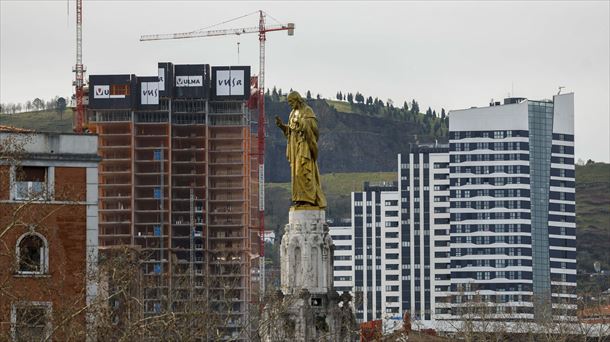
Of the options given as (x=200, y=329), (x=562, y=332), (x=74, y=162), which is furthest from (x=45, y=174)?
(x=562, y=332)

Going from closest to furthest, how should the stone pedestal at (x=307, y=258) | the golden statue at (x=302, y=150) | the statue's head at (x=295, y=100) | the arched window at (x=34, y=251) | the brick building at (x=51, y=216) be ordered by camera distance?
the stone pedestal at (x=307, y=258), the golden statue at (x=302, y=150), the statue's head at (x=295, y=100), the brick building at (x=51, y=216), the arched window at (x=34, y=251)

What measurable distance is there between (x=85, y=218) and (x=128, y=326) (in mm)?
20099

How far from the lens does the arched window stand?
7581 cm

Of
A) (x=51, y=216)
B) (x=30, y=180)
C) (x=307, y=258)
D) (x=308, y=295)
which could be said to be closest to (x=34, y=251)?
(x=51, y=216)

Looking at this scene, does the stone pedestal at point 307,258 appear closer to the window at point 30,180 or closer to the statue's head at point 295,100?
the statue's head at point 295,100

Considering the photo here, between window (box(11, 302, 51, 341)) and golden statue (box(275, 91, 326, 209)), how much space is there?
7.15 meters

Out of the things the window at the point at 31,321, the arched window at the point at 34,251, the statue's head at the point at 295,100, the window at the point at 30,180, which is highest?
Answer: the statue's head at the point at 295,100

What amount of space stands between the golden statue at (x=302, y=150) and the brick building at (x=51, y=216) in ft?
28.7

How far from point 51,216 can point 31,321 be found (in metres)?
8.14

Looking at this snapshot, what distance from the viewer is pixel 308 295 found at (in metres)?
60.9

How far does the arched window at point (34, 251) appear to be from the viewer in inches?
2985

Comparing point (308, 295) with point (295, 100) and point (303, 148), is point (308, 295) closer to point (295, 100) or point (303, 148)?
point (303, 148)

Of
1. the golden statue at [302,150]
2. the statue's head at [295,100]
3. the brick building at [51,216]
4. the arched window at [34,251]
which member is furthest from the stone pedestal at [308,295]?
the arched window at [34,251]

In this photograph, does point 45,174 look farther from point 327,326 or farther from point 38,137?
point 327,326
